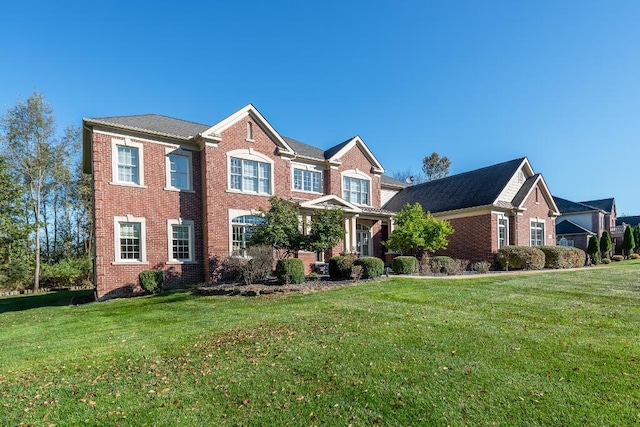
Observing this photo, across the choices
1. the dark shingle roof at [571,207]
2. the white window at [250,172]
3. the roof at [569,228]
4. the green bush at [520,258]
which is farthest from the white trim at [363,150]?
the dark shingle roof at [571,207]

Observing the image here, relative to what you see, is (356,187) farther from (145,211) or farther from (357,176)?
(145,211)

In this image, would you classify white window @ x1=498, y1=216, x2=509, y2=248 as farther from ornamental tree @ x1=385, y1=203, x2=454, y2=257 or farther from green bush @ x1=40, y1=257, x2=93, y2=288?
green bush @ x1=40, y1=257, x2=93, y2=288

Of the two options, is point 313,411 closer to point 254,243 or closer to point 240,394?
point 240,394

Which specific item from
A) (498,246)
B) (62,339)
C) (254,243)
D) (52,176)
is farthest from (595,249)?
(52,176)

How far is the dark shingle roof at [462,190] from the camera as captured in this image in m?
22.4

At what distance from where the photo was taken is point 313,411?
405cm

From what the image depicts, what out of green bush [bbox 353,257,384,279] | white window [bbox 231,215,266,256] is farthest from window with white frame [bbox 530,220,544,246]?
white window [bbox 231,215,266,256]

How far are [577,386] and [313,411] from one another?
3458mm

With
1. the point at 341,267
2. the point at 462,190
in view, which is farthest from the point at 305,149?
the point at 462,190

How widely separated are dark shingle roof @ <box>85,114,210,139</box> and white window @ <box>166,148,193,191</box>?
2.89 feet

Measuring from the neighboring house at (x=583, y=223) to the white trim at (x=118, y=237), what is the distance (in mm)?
37743

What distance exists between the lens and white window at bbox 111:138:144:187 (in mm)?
15347

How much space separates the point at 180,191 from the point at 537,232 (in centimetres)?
2404

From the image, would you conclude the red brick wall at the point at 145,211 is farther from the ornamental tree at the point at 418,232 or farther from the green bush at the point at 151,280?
the ornamental tree at the point at 418,232
